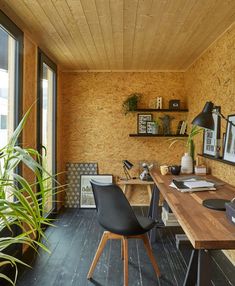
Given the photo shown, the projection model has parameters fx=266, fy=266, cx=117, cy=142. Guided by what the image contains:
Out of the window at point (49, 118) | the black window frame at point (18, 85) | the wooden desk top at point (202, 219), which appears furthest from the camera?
the window at point (49, 118)

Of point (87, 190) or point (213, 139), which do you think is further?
point (87, 190)

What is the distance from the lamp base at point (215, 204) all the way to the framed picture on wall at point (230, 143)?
0.75 m

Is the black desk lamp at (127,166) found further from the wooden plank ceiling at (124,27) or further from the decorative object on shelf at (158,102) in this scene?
the wooden plank ceiling at (124,27)

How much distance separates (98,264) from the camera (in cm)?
257

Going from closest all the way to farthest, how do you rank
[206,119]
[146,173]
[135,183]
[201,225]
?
1. [201,225]
2. [206,119]
3. [135,183]
4. [146,173]

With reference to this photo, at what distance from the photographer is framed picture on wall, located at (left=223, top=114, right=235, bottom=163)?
2.52m

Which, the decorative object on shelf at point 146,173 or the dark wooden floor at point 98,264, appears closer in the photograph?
the dark wooden floor at point 98,264

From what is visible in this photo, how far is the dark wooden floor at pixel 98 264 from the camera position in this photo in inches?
90.2

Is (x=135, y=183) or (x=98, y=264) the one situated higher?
(x=135, y=183)

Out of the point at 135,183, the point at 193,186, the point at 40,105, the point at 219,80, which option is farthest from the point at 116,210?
the point at 135,183

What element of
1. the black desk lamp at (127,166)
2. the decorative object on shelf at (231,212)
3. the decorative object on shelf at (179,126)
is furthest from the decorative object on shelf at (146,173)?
the decorative object on shelf at (231,212)

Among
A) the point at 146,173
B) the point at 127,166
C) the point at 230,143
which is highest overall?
the point at 230,143

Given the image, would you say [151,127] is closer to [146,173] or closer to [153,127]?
[153,127]

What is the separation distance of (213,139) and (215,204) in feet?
4.55
